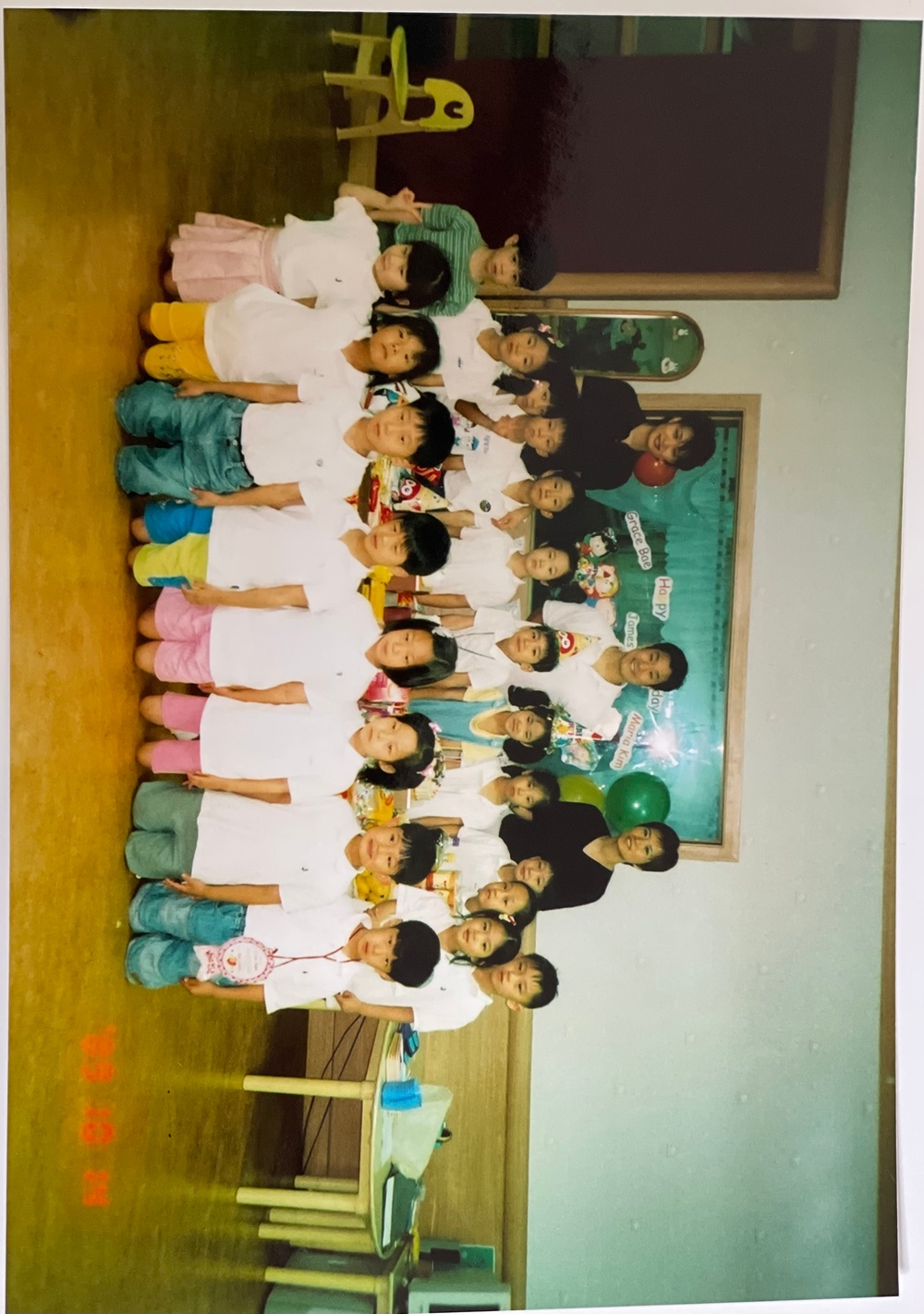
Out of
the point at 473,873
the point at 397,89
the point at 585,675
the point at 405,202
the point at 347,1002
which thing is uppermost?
the point at 397,89

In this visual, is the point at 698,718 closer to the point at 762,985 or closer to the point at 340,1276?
the point at 762,985

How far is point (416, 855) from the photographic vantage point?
1537mm

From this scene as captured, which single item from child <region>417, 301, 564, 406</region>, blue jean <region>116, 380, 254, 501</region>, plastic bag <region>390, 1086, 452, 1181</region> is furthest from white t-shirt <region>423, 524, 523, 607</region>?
plastic bag <region>390, 1086, 452, 1181</region>

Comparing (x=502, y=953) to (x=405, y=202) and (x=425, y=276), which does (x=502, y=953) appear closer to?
(x=425, y=276)

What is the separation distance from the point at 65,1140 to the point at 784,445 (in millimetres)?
1509

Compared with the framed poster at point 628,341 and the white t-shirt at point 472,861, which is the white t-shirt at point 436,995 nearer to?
the white t-shirt at point 472,861

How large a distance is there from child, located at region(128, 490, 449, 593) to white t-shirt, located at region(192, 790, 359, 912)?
33 cm

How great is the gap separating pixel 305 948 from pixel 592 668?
0.64m

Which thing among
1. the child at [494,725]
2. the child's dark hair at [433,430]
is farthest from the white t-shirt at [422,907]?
the child's dark hair at [433,430]

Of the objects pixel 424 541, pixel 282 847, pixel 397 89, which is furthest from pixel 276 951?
pixel 397 89

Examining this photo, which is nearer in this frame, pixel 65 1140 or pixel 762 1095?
pixel 65 1140

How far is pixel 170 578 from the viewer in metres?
1.54

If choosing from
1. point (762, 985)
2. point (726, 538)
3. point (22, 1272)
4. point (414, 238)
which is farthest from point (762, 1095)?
point (414, 238)
